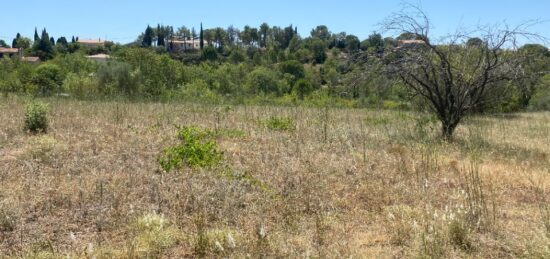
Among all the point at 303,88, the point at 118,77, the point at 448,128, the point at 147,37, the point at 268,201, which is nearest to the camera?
the point at 268,201

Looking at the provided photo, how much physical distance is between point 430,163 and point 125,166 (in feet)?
14.3

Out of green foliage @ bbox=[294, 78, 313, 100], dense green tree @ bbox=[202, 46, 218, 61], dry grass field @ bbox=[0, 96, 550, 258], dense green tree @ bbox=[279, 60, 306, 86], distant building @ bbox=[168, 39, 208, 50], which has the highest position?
distant building @ bbox=[168, 39, 208, 50]

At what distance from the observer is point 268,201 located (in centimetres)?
459

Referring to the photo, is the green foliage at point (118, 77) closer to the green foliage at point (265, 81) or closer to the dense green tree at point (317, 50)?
the green foliage at point (265, 81)

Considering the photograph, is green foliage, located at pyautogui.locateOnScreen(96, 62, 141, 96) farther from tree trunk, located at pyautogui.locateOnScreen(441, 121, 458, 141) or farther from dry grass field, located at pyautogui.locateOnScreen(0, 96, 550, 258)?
tree trunk, located at pyautogui.locateOnScreen(441, 121, 458, 141)

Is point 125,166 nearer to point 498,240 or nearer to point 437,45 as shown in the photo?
point 498,240

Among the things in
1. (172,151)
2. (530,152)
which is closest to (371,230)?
(172,151)

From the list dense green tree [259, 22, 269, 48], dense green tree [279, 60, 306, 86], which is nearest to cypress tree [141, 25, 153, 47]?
dense green tree [259, 22, 269, 48]

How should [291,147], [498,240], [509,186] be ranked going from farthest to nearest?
1. [291,147]
2. [509,186]
3. [498,240]

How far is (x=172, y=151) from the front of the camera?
6.11 meters

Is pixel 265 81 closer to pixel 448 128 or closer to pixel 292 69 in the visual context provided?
pixel 292 69

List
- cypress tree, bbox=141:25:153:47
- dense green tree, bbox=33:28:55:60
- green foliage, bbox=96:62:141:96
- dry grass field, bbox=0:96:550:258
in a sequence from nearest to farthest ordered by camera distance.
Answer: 1. dry grass field, bbox=0:96:550:258
2. green foliage, bbox=96:62:141:96
3. dense green tree, bbox=33:28:55:60
4. cypress tree, bbox=141:25:153:47

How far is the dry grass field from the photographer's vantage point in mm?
3492

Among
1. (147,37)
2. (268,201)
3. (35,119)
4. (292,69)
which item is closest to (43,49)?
(147,37)
